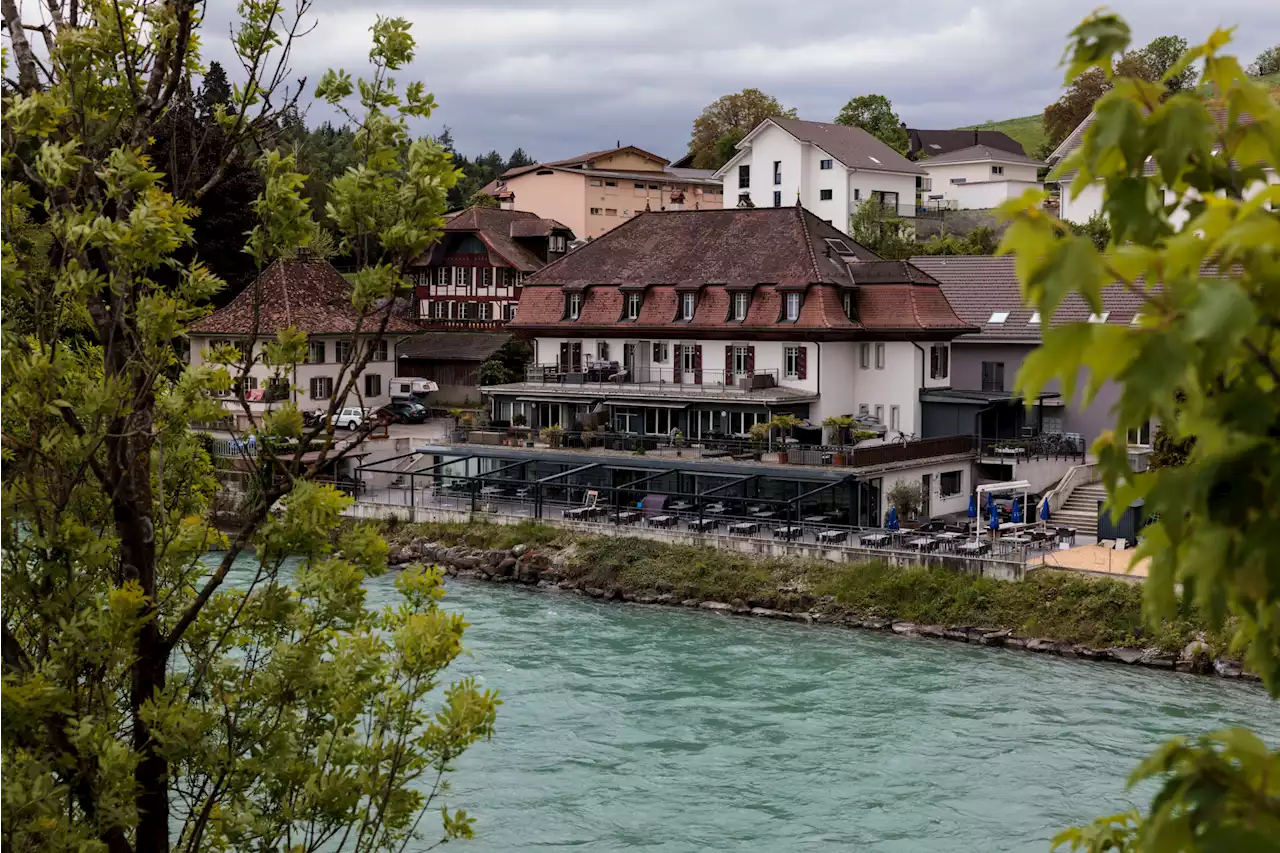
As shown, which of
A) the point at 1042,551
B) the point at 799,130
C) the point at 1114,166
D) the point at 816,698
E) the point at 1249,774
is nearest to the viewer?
the point at 1249,774

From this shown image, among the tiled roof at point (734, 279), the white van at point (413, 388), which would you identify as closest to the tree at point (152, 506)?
the tiled roof at point (734, 279)

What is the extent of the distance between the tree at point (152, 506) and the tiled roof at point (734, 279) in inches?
1410

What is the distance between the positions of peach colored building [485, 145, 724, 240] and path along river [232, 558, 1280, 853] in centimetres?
5856

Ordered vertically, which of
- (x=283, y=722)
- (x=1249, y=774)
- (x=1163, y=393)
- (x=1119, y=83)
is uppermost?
(x=1119, y=83)

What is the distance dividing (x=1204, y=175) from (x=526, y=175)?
89012mm

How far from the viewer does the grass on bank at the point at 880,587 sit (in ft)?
96.7

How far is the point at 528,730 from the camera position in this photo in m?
22.8

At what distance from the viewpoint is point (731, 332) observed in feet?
145

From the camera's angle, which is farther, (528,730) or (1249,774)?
(528,730)

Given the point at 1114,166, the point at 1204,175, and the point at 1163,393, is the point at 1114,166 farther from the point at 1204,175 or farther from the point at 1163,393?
the point at 1163,393

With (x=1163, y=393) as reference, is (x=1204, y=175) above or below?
above

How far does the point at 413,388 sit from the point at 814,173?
24.8m

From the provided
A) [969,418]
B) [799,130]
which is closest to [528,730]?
[969,418]

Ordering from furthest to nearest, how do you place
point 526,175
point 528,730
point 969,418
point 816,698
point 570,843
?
point 526,175 < point 969,418 < point 816,698 < point 528,730 < point 570,843
